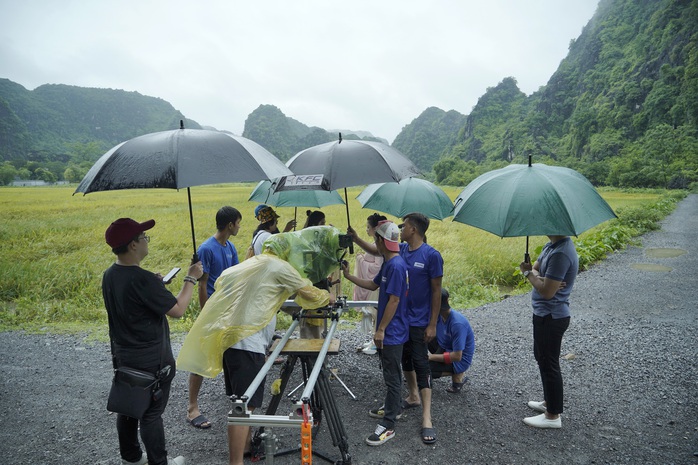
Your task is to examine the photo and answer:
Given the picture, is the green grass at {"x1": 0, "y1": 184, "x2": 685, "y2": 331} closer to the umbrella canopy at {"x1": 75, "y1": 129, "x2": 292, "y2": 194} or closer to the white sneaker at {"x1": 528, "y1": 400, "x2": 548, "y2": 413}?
the white sneaker at {"x1": 528, "y1": 400, "x2": 548, "y2": 413}

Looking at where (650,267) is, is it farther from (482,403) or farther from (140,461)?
(140,461)

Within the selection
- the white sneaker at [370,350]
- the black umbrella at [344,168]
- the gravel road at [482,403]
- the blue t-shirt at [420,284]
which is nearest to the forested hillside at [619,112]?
the gravel road at [482,403]

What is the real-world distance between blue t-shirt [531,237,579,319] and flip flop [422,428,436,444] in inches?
48.4

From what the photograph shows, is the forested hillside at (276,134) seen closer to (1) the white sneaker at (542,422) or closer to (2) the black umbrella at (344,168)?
(2) the black umbrella at (344,168)

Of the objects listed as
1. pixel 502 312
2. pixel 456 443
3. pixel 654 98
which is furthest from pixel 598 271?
pixel 654 98

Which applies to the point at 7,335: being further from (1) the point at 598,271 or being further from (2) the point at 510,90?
(2) the point at 510,90

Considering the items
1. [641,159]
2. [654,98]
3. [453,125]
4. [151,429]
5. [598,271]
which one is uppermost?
[453,125]

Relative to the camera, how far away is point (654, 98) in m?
45.4

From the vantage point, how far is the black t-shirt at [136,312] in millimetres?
2350

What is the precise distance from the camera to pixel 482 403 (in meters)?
3.75

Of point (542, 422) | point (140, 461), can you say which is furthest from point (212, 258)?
point (542, 422)

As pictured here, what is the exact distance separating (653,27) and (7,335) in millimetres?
76205

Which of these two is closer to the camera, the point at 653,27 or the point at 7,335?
the point at 7,335

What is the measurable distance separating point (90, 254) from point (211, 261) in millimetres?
7685
